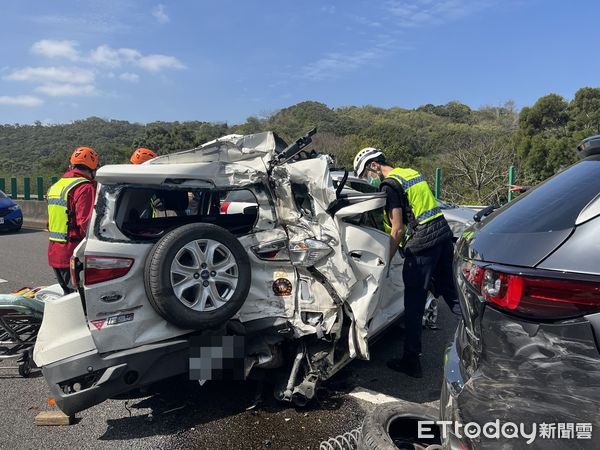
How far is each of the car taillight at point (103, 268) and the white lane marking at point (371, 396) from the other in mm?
2036

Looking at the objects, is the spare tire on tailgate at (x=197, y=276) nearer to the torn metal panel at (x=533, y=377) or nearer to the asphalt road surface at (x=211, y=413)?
the asphalt road surface at (x=211, y=413)

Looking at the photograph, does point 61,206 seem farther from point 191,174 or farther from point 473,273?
point 473,273

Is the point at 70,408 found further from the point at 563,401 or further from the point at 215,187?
the point at 563,401

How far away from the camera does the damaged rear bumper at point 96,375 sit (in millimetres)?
3053

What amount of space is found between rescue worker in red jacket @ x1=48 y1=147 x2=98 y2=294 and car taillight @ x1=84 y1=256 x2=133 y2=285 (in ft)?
5.49

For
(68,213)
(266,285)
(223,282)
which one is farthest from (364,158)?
(68,213)

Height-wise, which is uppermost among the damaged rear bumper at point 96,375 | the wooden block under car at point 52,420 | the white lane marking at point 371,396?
the damaged rear bumper at point 96,375

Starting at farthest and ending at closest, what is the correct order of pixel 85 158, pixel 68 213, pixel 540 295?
pixel 85 158
pixel 68 213
pixel 540 295

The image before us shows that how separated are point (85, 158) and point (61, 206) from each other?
55 cm

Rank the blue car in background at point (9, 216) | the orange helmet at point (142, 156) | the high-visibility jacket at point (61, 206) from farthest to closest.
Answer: the blue car in background at point (9, 216), the orange helmet at point (142, 156), the high-visibility jacket at point (61, 206)

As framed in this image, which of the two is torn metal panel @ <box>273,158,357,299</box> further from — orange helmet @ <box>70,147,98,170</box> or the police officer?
orange helmet @ <box>70,147,98,170</box>

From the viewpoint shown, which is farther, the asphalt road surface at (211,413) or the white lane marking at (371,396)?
the white lane marking at (371,396)

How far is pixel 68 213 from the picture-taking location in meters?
4.63

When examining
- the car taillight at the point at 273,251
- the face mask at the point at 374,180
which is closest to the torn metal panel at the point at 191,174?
the car taillight at the point at 273,251
